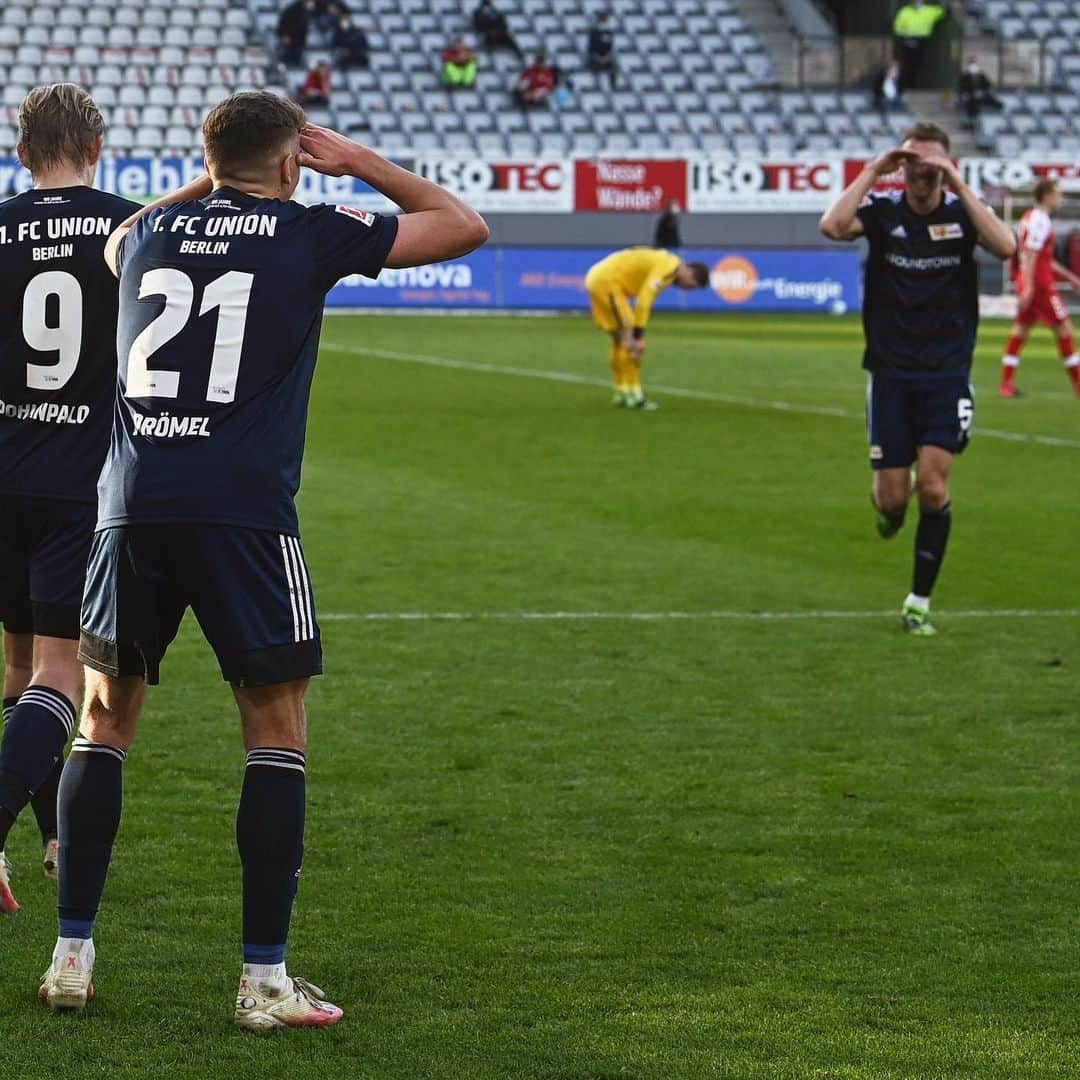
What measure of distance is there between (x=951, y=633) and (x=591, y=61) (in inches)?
1337

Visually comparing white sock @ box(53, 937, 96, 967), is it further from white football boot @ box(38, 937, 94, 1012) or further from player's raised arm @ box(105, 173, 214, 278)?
player's raised arm @ box(105, 173, 214, 278)

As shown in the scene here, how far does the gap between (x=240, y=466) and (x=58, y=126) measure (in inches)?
46.6

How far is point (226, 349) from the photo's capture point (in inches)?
165

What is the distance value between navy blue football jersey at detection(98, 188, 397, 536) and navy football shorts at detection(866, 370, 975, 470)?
525 cm

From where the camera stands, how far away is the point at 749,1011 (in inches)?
172

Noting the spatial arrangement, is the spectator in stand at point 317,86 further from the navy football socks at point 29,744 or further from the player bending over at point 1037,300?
the navy football socks at point 29,744

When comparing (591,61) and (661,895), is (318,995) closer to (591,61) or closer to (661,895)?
(661,895)

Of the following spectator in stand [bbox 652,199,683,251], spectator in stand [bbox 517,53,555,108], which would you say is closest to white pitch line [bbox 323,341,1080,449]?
spectator in stand [bbox 652,199,683,251]

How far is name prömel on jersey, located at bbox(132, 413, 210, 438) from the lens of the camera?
4.20 meters

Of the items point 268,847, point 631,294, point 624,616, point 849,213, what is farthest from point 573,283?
point 268,847

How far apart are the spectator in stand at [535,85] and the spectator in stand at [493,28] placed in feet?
4.28

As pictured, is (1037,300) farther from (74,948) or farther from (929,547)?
(74,948)

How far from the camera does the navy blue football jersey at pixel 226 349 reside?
419 centimetres

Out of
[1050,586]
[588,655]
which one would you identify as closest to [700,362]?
[1050,586]
